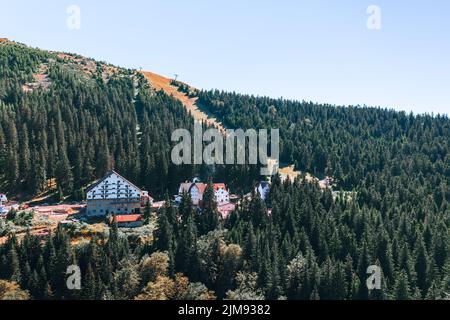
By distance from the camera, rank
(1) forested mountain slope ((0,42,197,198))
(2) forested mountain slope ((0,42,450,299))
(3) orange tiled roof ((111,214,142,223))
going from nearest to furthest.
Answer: (2) forested mountain slope ((0,42,450,299))
(3) orange tiled roof ((111,214,142,223))
(1) forested mountain slope ((0,42,197,198))

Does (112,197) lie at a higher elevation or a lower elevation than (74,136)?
lower

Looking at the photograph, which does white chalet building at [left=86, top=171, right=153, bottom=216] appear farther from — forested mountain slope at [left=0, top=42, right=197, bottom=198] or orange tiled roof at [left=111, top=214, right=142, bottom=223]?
forested mountain slope at [left=0, top=42, right=197, bottom=198]

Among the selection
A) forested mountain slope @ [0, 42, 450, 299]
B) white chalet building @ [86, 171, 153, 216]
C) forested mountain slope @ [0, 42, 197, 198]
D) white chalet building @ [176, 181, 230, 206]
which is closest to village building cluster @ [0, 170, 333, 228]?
white chalet building @ [86, 171, 153, 216]

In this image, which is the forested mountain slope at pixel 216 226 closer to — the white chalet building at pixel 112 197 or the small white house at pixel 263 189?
the small white house at pixel 263 189

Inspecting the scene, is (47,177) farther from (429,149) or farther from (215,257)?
(429,149)

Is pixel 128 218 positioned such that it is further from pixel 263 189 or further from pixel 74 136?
pixel 74 136

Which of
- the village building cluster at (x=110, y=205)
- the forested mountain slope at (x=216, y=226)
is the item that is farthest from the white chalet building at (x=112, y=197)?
the forested mountain slope at (x=216, y=226)

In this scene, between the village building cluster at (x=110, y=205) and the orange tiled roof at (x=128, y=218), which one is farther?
the village building cluster at (x=110, y=205)

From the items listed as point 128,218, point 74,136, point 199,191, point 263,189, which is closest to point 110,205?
point 128,218

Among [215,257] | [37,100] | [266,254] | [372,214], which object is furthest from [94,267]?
[37,100]
